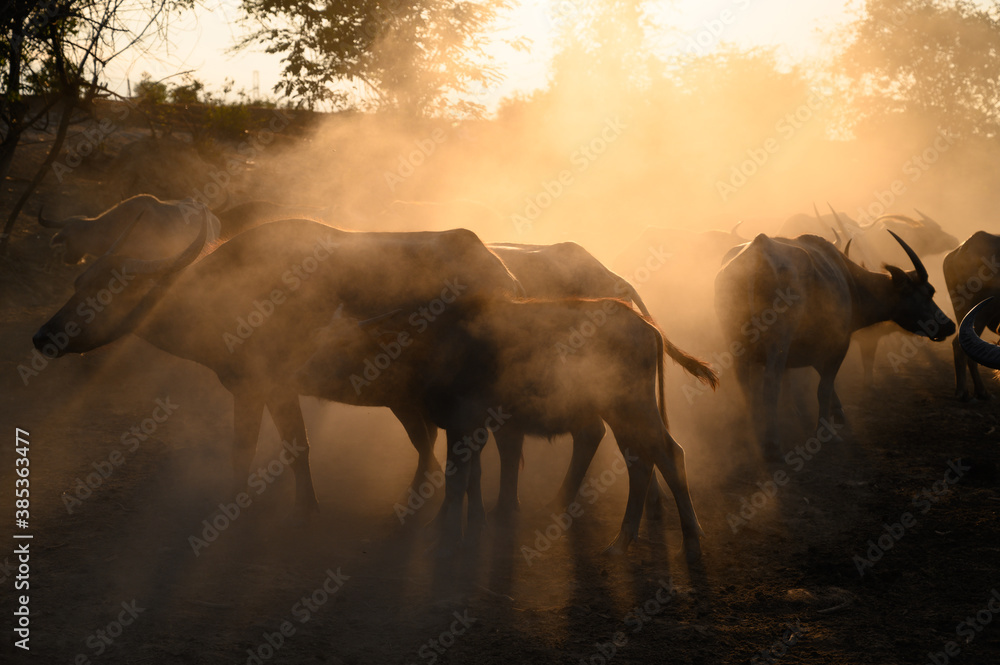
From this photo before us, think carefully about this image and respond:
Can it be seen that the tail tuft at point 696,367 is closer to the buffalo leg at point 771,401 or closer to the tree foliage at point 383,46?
the buffalo leg at point 771,401

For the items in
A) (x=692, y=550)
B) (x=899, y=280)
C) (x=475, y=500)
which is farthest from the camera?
(x=899, y=280)

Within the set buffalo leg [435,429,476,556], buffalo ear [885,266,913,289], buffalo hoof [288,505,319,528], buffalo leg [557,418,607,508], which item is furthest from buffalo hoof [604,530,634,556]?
buffalo ear [885,266,913,289]

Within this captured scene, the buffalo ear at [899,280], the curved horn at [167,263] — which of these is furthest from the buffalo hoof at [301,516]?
the buffalo ear at [899,280]

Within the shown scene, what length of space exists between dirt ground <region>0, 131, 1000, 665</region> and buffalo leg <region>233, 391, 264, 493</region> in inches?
11.4

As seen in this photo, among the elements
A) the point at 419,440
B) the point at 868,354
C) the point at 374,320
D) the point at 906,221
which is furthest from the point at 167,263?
the point at 906,221

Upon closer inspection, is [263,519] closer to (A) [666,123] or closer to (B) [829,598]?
(B) [829,598]

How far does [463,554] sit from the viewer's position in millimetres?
5414

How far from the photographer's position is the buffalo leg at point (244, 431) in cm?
592

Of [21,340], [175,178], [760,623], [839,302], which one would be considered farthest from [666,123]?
[760,623]

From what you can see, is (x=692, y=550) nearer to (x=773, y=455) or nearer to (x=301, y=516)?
(x=773, y=455)

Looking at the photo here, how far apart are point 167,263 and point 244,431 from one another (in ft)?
4.83

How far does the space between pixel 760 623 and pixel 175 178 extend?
47.3 ft

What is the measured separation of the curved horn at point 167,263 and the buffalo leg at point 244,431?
3.69ft

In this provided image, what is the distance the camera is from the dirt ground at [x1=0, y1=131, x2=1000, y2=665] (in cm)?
423
